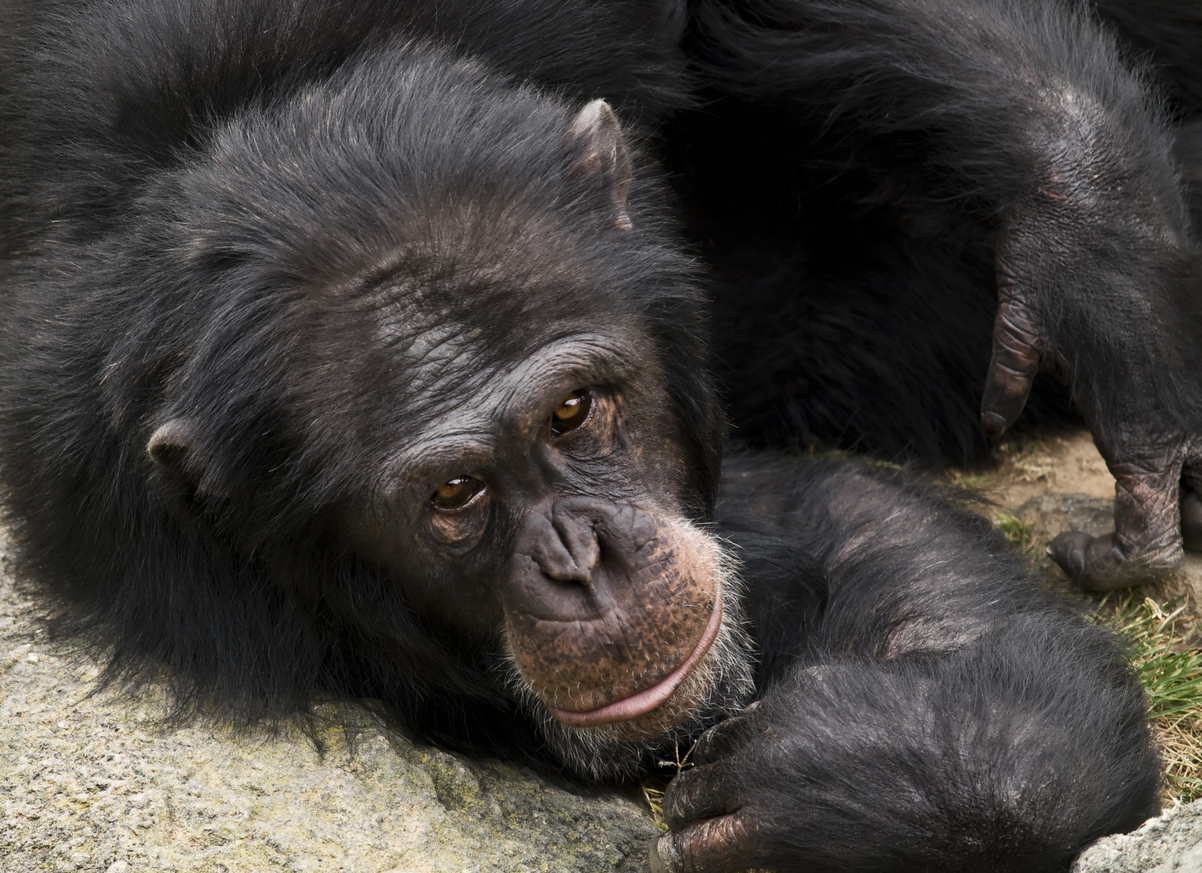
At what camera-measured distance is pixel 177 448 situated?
3.59 meters

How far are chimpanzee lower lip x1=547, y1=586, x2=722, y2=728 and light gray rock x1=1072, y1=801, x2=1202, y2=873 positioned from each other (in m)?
1.09

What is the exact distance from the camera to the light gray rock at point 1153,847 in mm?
2832

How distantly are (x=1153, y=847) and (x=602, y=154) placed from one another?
2.36m

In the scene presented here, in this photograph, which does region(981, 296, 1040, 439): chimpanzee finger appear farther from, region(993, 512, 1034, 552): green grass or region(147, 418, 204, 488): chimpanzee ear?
region(147, 418, 204, 488): chimpanzee ear

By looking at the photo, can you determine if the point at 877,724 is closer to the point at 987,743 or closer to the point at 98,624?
the point at 987,743

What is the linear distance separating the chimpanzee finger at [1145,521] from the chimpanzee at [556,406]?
0.04ft

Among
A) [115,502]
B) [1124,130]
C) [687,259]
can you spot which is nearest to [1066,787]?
[687,259]

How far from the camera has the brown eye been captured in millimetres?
3543

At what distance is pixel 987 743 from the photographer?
335 centimetres

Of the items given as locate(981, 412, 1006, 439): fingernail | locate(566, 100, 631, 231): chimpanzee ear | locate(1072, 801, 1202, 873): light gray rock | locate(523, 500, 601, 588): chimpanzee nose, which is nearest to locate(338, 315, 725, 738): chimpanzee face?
locate(523, 500, 601, 588): chimpanzee nose

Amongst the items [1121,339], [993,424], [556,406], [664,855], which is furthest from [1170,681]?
[556,406]

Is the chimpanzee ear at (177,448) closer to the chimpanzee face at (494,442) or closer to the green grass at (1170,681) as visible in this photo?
the chimpanzee face at (494,442)

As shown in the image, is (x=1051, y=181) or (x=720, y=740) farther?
(x=1051, y=181)

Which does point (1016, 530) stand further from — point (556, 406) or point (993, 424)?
point (556, 406)
